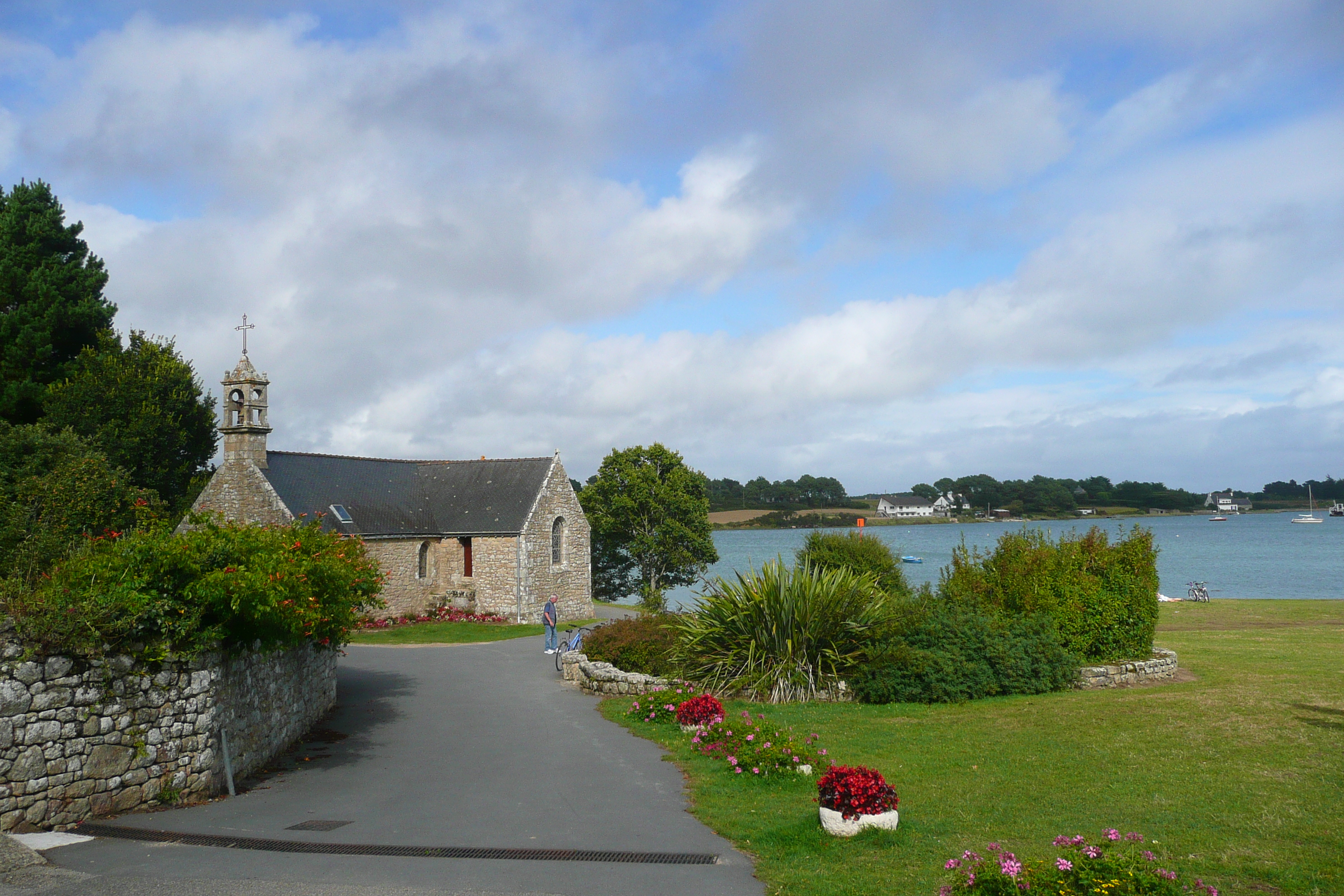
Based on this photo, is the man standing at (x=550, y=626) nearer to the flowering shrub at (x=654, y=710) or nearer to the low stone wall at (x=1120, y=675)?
the flowering shrub at (x=654, y=710)

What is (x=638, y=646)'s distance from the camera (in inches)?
762

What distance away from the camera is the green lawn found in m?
29.8

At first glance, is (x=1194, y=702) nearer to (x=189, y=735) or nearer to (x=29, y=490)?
(x=189, y=735)

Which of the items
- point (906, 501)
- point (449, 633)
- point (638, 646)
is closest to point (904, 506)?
point (906, 501)

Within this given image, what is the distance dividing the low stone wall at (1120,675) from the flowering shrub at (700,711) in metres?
7.42

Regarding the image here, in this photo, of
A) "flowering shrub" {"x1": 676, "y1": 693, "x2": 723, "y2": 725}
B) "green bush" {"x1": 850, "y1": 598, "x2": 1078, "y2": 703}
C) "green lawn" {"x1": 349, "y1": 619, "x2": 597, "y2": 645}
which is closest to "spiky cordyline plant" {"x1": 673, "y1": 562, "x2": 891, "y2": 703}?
"green bush" {"x1": 850, "y1": 598, "x2": 1078, "y2": 703}

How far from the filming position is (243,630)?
1105 centimetres

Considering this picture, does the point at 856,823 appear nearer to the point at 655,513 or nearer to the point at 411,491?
the point at 411,491

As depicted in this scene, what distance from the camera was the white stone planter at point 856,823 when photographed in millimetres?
7781

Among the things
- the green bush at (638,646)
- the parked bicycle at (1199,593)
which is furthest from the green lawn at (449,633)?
the parked bicycle at (1199,593)

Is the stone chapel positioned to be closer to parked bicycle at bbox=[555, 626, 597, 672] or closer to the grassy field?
parked bicycle at bbox=[555, 626, 597, 672]

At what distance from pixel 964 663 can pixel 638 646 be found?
23.1ft

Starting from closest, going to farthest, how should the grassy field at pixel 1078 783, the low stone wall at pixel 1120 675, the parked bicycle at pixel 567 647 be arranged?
the grassy field at pixel 1078 783 → the low stone wall at pixel 1120 675 → the parked bicycle at pixel 567 647

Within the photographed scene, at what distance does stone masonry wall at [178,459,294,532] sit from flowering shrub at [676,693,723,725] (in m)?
21.3
